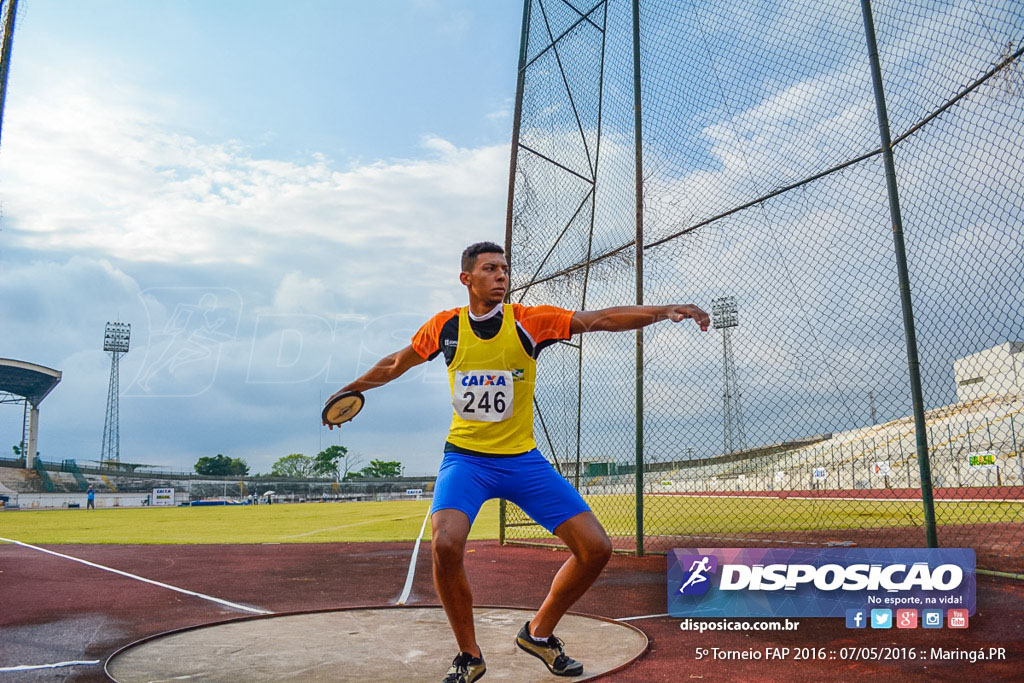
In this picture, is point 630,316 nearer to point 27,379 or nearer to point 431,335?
point 431,335

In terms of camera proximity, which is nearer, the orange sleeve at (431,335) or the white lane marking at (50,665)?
the orange sleeve at (431,335)

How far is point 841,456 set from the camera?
28.5 meters

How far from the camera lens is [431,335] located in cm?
419

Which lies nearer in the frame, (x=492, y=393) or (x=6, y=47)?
(x=492, y=393)

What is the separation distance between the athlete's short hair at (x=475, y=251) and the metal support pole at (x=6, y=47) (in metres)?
3.82

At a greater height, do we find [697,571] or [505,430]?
[505,430]

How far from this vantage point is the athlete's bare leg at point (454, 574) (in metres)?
3.50

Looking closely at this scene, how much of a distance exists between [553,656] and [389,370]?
6.15ft

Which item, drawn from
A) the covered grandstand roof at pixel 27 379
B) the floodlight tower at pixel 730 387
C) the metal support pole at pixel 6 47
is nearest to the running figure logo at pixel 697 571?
the floodlight tower at pixel 730 387

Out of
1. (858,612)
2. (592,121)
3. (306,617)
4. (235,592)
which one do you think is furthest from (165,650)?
(592,121)

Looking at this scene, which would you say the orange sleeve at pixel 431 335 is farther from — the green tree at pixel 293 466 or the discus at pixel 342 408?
the green tree at pixel 293 466

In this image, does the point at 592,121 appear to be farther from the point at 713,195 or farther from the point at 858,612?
the point at 858,612

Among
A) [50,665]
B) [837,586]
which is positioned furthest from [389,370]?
[837,586]

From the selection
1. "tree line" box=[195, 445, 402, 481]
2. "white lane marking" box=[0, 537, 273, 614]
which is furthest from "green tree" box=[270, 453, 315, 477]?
"white lane marking" box=[0, 537, 273, 614]
